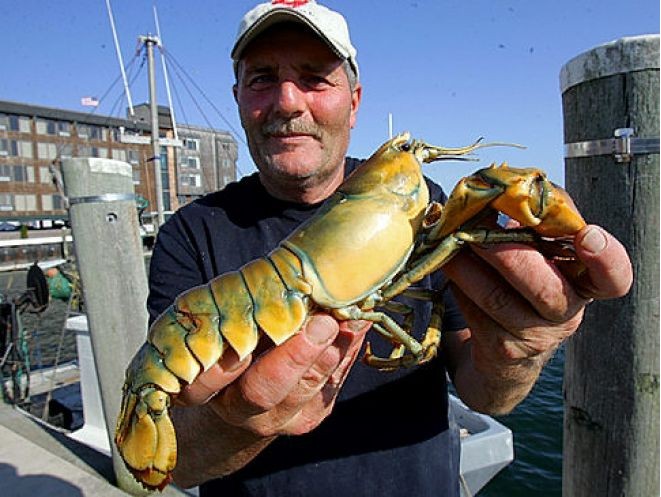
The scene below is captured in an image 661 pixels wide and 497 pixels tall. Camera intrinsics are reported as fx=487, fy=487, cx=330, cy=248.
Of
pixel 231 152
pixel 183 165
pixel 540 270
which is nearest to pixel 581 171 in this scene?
pixel 540 270

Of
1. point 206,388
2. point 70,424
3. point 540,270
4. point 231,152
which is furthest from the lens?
point 231,152

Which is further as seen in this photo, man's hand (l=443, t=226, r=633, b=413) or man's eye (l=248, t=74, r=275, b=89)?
man's eye (l=248, t=74, r=275, b=89)

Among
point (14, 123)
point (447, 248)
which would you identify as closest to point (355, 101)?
point (447, 248)

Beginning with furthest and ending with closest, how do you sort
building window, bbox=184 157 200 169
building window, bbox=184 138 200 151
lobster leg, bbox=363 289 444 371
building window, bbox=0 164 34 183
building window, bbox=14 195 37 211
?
building window, bbox=184 138 200 151 → building window, bbox=184 157 200 169 → building window, bbox=14 195 37 211 → building window, bbox=0 164 34 183 → lobster leg, bbox=363 289 444 371

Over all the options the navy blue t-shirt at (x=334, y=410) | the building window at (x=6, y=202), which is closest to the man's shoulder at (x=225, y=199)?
the navy blue t-shirt at (x=334, y=410)

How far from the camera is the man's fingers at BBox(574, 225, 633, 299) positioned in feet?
5.14

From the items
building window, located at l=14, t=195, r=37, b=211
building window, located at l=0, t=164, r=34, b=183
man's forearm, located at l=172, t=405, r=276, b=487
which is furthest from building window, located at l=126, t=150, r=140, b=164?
man's forearm, located at l=172, t=405, r=276, b=487

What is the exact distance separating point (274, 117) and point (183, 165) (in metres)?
61.0

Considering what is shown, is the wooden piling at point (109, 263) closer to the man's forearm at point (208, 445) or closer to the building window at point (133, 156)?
the man's forearm at point (208, 445)

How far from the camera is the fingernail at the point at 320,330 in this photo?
1.71 metres

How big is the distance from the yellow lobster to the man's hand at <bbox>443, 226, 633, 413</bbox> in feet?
0.44

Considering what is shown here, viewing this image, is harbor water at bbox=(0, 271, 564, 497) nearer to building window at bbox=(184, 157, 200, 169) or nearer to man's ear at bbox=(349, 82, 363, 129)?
man's ear at bbox=(349, 82, 363, 129)

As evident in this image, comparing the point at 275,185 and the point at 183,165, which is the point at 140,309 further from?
the point at 183,165

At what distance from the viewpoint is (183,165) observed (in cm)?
5997
